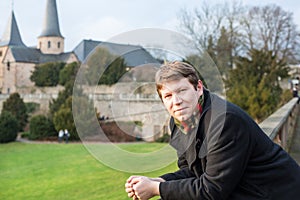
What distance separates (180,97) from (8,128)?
108 ft

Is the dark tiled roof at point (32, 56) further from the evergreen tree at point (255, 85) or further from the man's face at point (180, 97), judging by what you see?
the man's face at point (180, 97)

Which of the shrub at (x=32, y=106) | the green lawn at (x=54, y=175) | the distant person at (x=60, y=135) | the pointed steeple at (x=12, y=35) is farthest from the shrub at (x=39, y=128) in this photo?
the pointed steeple at (x=12, y=35)

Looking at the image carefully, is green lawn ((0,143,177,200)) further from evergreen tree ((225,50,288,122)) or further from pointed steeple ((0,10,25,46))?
pointed steeple ((0,10,25,46))

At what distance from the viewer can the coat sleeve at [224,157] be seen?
1.36m

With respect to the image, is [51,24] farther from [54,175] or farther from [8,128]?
[54,175]

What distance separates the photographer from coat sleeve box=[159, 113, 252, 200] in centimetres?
136

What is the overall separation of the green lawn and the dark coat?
35.7ft

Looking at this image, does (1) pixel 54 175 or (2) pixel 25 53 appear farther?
(2) pixel 25 53

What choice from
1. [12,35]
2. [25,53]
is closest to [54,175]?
[25,53]

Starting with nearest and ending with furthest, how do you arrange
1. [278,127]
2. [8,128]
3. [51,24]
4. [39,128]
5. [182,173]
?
[182,173] → [278,127] → [8,128] → [39,128] → [51,24]

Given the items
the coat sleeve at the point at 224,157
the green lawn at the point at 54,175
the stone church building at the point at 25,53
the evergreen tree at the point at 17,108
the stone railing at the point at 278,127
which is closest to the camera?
the coat sleeve at the point at 224,157

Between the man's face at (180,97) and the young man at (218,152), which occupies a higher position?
the man's face at (180,97)

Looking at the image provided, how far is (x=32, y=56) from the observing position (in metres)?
67.0

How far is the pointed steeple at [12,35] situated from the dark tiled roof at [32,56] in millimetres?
3703
